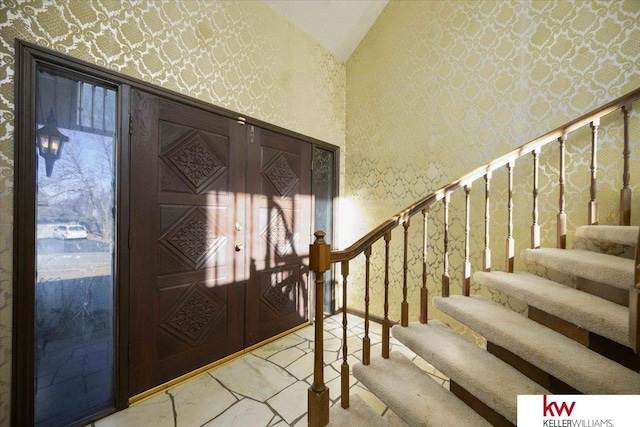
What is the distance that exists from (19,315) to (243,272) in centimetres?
140

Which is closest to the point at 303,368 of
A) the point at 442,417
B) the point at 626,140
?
the point at 442,417

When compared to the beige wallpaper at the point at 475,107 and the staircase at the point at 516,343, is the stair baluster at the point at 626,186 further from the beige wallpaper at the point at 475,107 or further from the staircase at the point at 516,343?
the beige wallpaper at the point at 475,107

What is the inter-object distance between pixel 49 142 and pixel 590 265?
10.4ft

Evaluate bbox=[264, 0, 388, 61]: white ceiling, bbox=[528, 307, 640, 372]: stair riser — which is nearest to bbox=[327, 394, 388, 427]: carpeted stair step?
bbox=[528, 307, 640, 372]: stair riser

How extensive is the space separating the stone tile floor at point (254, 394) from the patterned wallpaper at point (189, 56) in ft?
2.60

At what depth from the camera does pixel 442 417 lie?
1.33 meters

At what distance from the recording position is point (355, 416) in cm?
154

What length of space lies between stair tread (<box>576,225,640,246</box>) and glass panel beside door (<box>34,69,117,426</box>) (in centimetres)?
306

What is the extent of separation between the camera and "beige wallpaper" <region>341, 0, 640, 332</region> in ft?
6.39

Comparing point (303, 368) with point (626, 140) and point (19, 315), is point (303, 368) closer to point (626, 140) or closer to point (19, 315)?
point (19, 315)

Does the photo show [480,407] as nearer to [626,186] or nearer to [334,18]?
[626,186]

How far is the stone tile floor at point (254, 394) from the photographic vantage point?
1.70 metres

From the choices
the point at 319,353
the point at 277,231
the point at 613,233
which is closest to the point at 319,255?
the point at 319,353

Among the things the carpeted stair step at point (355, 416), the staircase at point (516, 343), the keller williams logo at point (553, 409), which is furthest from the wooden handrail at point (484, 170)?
the keller williams logo at point (553, 409)
